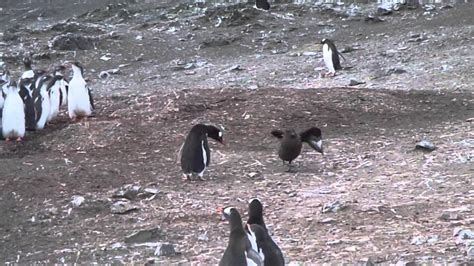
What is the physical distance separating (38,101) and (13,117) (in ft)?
2.62

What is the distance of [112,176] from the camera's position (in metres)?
7.45

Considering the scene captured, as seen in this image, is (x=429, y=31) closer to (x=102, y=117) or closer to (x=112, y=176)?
(x=102, y=117)

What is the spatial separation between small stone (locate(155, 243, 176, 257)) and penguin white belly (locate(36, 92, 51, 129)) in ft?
15.5

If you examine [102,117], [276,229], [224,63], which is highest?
[276,229]

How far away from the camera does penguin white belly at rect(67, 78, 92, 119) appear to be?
10141 millimetres

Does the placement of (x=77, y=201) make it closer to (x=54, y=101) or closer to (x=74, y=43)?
(x=54, y=101)

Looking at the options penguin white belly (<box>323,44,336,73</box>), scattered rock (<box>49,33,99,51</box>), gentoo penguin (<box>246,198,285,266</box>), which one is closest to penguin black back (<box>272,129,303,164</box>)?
gentoo penguin (<box>246,198,285,266</box>)

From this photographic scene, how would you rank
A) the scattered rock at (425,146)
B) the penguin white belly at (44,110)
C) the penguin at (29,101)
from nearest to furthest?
the scattered rock at (425,146) < the penguin at (29,101) < the penguin white belly at (44,110)

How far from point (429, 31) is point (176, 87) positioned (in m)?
4.87

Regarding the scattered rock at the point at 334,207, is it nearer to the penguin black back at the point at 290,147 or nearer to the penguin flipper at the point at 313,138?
the penguin black back at the point at 290,147

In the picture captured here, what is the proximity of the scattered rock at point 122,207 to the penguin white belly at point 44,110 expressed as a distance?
3.52 m

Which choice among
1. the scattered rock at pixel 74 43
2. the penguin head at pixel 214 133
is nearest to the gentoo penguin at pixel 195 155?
the penguin head at pixel 214 133

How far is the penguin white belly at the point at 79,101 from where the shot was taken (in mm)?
10141

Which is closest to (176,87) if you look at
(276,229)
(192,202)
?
(192,202)
